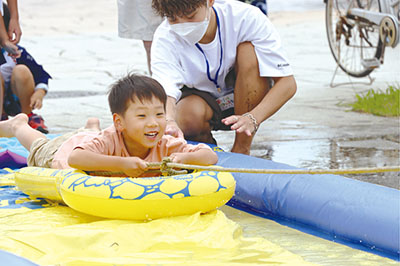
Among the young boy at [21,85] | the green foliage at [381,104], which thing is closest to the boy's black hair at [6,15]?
the young boy at [21,85]

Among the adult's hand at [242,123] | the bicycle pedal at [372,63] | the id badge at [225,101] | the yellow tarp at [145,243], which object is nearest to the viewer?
the yellow tarp at [145,243]

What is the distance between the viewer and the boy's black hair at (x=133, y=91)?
8.57 feet

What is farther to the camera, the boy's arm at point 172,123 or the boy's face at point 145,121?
the boy's arm at point 172,123

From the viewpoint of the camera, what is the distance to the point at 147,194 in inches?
93.1

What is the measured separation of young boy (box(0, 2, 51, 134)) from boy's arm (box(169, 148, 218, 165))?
6.78 ft

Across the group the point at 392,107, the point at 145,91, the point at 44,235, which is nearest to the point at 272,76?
the point at 145,91

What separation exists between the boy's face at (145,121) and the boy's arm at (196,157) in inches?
4.3

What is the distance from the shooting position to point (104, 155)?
2.57 meters

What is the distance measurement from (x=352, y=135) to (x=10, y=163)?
213 centimetres

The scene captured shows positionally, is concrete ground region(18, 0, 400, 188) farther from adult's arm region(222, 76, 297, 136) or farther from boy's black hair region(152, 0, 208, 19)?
boy's black hair region(152, 0, 208, 19)

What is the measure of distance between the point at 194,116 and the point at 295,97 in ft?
8.85

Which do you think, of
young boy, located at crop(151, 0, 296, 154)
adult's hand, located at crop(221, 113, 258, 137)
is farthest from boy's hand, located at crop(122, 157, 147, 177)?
young boy, located at crop(151, 0, 296, 154)

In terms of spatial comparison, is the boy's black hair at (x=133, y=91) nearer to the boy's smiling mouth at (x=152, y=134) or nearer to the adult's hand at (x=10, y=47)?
the boy's smiling mouth at (x=152, y=134)

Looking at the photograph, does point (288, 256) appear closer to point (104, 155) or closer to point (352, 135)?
point (104, 155)
